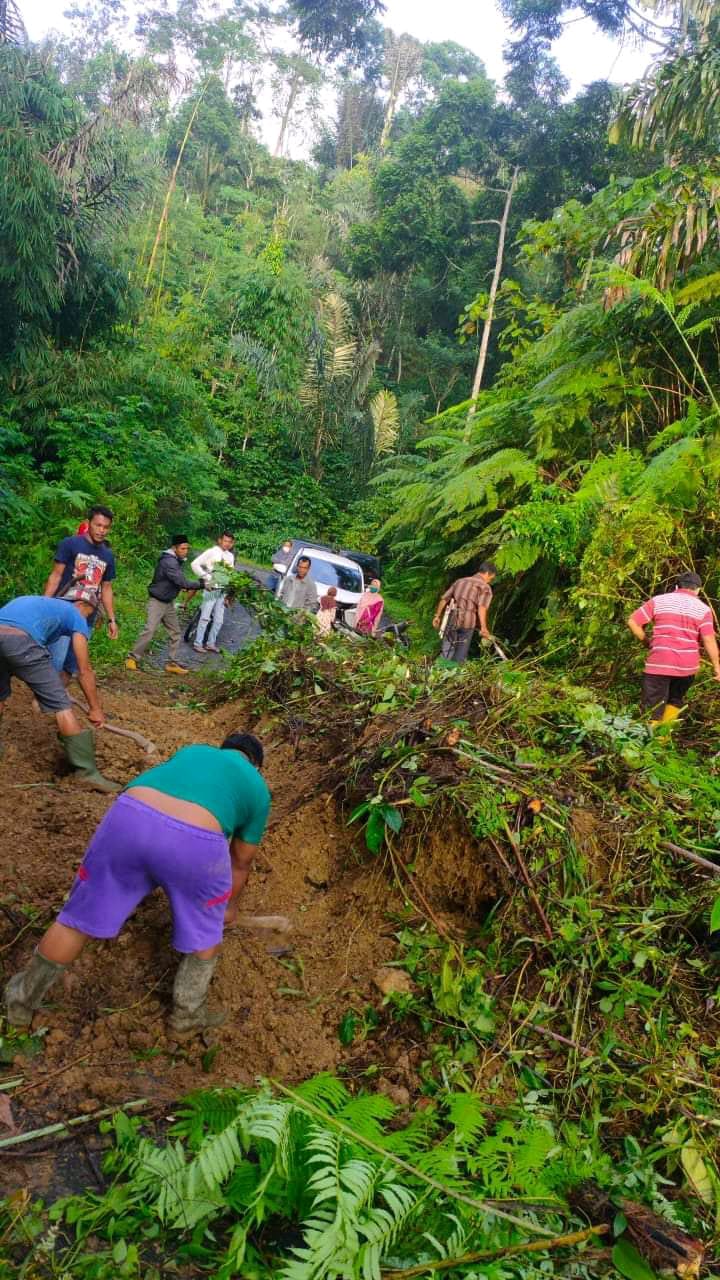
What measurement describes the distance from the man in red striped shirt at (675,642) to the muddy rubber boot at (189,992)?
13.6 feet

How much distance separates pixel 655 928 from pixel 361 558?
14919 millimetres

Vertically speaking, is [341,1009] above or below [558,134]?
below

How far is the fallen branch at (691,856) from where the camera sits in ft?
11.8

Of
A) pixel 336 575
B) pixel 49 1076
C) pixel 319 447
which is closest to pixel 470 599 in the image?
pixel 49 1076

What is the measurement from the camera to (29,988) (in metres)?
2.93

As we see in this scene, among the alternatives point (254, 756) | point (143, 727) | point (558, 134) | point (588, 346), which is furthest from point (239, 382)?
point (254, 756)

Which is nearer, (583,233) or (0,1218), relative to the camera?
(0,1218)

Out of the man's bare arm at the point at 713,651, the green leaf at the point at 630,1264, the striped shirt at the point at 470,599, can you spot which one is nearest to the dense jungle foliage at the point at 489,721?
the green leaf at the point at 630,1264

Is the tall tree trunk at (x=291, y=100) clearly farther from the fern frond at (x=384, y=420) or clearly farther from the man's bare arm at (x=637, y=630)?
the man's bare arm at (x=637, y=630)

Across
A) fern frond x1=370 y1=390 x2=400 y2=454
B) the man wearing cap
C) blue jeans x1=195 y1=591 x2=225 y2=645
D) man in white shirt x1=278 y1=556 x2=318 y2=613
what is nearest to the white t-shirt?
the man wearing cap

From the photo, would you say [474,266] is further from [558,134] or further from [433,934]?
[433,934]

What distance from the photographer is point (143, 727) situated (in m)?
6.47

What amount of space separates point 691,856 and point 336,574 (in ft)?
36.7

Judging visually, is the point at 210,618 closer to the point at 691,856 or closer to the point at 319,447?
the point at 691,856
